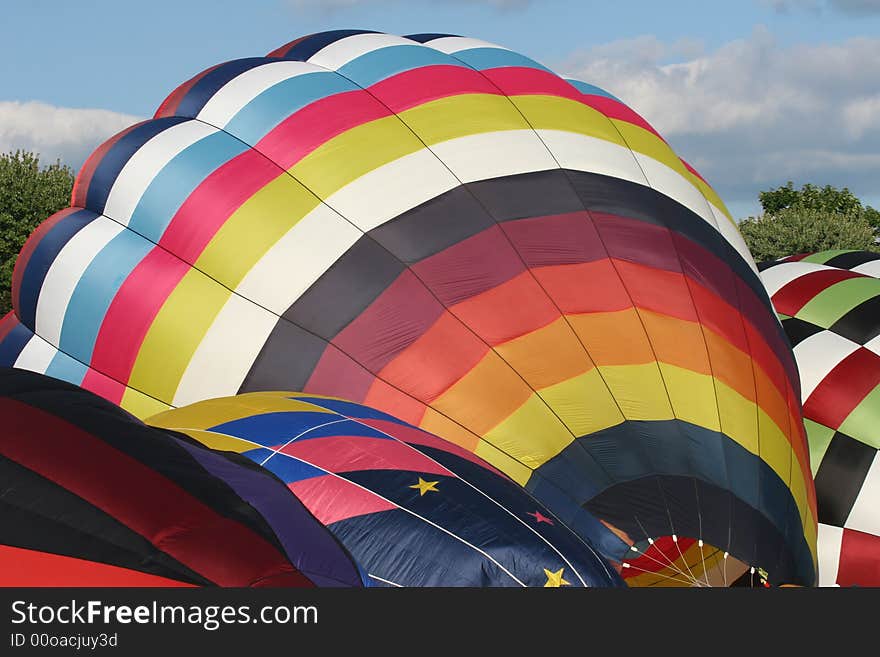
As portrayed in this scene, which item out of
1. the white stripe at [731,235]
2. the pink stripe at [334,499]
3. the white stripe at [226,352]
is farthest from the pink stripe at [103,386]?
the white stripe at [731,235]

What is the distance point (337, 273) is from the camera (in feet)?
18.2

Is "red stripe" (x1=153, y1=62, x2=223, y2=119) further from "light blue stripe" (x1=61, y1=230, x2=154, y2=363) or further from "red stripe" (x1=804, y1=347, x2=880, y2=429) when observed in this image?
"red stripe" (x1=804, y1=347, x2=880, y2=429)

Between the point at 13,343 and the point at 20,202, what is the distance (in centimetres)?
1455

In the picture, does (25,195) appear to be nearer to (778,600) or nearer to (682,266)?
(682,266)

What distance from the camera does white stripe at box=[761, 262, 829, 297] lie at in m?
8.94

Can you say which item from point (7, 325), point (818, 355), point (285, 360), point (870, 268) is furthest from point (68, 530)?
point (870, 268)

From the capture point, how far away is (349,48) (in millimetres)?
6719

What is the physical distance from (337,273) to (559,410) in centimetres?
136

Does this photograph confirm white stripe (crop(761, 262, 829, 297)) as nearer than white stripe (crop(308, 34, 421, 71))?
No

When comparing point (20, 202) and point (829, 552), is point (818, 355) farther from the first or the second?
point (20, 202)

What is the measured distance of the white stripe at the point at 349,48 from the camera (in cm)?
662

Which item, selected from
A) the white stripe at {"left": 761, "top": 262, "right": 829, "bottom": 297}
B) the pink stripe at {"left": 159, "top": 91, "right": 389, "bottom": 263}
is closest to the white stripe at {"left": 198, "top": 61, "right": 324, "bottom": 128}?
the pink stripe at {"left": 159, "top": 91, "right": 389, "bottom": 263}

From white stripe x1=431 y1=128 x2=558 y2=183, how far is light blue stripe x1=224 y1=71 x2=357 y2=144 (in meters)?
0.80

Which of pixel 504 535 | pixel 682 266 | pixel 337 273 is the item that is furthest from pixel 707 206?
pixel 504 535
